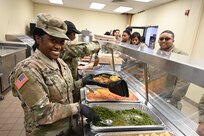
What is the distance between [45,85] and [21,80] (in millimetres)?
142

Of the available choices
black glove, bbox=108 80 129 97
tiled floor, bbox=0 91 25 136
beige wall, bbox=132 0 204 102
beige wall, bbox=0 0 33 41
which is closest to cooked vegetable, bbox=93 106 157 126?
black glove, bbox=108 80 129 97

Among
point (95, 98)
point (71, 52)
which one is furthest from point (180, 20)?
point (95, 98)

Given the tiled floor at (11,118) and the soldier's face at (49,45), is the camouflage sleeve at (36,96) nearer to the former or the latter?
the soldier's face at (49,45)

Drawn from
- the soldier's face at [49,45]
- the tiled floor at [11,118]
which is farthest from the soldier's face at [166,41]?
the tiled floor at [11,118]

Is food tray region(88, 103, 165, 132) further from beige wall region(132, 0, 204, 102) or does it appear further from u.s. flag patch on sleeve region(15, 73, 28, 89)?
beige wall region(132, 0, 204, 102)

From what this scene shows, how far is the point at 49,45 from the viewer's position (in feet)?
3.59

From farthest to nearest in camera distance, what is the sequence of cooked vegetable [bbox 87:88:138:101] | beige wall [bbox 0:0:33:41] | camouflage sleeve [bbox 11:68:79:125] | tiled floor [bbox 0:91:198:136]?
beige wall [bbox 0:0:33:41] → tiled floor [bbox 0:91:198:136] → cooked vegetable [bbox 87:88:138:101] → camouflage sleeve [bbox 11:68:79:125]

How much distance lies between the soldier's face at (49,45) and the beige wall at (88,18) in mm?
8407

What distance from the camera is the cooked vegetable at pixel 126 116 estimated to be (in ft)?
4.09

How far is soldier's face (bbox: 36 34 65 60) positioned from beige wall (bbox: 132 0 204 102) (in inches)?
154

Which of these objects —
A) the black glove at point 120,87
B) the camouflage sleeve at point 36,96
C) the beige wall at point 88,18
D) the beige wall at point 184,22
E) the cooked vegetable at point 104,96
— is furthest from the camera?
the beige wall at point 88,18

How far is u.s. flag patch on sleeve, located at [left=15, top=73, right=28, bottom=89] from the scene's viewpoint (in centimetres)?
93

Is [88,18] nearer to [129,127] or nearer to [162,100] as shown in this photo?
[162,100]

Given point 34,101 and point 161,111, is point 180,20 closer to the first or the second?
point 161,111
